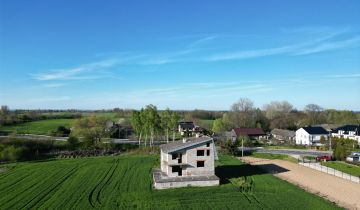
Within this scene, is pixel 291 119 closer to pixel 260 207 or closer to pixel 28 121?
pixel 260 207

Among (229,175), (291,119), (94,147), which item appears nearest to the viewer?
(229,175)

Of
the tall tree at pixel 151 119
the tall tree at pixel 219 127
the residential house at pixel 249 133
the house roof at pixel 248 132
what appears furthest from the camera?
the tall tree at pixel 219 127

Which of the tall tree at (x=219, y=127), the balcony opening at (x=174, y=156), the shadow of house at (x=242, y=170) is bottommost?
the shadow of house at (x=242, y=170)

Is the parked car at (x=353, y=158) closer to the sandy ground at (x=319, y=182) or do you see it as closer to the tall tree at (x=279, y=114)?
the sandy ground at (x=319, y=182)

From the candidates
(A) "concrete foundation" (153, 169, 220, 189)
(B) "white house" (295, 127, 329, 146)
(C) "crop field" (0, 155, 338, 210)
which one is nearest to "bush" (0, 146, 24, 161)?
(C) "crop field" (0, 155, 338, 210)

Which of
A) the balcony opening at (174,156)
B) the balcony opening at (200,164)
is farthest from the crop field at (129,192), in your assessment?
the balcony opening at (174,156)

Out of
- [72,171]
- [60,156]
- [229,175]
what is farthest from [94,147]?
[229,175]

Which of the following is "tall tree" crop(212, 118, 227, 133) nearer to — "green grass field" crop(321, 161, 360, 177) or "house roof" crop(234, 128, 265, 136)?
"house roof" crop(234, 128, 265, 136)
